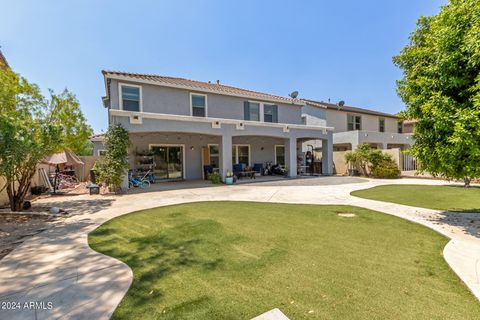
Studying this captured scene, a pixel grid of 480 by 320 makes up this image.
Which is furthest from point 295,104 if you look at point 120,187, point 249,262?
point 249,262

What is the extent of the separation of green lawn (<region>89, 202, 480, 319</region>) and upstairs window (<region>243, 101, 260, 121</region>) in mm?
12250

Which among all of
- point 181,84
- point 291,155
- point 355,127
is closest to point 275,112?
point 291,155

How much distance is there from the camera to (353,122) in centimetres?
2442

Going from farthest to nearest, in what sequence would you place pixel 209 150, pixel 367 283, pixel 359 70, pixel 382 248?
pixel 359 70
pixel 209 150
pixel 382 248
pixel 367 283

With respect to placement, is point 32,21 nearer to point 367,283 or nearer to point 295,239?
point 295,239

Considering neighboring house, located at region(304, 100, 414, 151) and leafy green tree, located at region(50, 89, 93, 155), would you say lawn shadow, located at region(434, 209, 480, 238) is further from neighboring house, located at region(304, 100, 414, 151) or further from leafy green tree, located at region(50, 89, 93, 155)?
neighboring house, located at region(304, 100, 414, 151)

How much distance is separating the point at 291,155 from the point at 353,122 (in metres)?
11.6

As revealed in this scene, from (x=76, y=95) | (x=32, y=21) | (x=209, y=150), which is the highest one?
(x=32, y=21)

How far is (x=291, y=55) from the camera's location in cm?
1820

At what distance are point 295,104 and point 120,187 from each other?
15.0 metres

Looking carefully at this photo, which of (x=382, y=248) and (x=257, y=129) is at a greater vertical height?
(x=257, y=129)

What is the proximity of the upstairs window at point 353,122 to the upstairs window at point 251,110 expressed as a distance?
39.6 feet

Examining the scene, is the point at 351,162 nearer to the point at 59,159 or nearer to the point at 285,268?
the point at 285,268

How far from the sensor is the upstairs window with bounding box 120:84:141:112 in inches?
504
